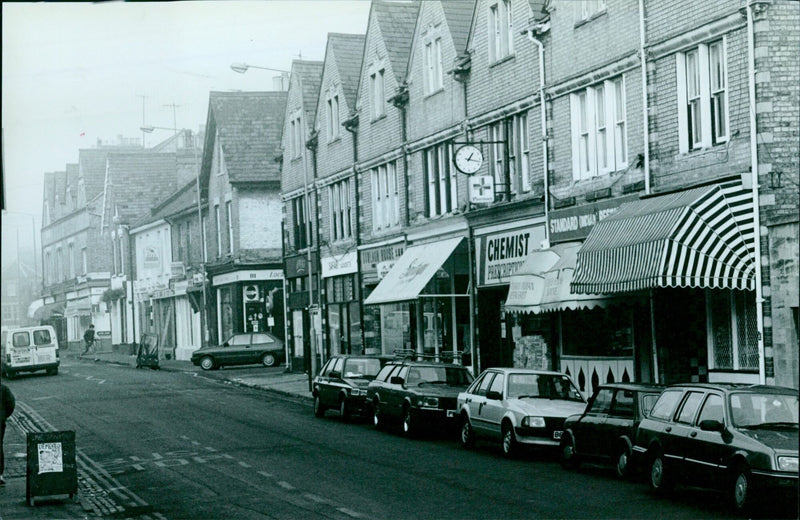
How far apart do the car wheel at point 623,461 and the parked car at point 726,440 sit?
0.79 m

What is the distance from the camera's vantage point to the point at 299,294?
50.7 m

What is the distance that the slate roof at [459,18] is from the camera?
35531mm

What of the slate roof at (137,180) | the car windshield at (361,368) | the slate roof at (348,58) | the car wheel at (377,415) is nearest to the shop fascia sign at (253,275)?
the slate roof at (348,58)

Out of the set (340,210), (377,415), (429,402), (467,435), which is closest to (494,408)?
(467,435)

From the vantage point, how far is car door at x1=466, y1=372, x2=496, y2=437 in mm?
22953

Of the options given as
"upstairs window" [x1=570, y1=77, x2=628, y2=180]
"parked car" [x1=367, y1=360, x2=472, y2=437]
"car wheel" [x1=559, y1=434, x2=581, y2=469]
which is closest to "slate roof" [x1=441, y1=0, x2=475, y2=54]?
"upstairs window" [x1=570, y1=77, x2=628, y2=180]

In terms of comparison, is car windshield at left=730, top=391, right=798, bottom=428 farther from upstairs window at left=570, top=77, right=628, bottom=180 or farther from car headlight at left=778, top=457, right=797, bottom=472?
upstairs window at left=570, top=77, right=628, bottom=180

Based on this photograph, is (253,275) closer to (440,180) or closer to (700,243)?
(440,180)

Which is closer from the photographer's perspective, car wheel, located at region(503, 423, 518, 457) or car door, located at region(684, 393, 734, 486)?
car door, located at region(684, 393, 734, 486)

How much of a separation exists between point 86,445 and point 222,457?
430 centimetres

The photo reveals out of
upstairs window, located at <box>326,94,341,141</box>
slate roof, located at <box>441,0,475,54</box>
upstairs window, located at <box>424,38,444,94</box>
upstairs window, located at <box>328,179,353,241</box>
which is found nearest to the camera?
slate roof, located at <box>441,0,475,54</box>

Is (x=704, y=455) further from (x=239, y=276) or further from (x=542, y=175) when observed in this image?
(x=239, y=276)

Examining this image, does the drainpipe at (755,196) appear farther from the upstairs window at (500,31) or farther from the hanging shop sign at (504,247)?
the upstairs window at (500,31)

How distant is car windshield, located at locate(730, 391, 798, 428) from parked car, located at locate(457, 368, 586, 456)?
19.2 ft
